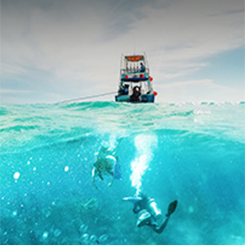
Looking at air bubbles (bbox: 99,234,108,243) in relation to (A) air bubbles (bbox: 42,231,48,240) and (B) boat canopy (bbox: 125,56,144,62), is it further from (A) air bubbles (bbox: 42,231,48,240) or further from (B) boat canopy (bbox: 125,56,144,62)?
(B) boat canopy (bbox: 125,56,144,62)

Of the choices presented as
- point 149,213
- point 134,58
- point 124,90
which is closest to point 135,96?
point 124,90

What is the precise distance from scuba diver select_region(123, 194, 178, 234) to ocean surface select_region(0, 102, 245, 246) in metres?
1.99

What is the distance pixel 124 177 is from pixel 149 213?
968 centimetres

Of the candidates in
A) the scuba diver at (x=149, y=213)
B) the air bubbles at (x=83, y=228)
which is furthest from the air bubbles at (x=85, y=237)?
the scuba diver at (x=149, y=213)

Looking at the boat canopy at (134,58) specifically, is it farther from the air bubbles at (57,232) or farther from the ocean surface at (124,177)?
the air bubbles at (57,232)

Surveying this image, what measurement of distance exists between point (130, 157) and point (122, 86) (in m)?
10.7

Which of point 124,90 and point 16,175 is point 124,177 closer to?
point 124,90

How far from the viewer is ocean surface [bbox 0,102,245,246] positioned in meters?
9.70

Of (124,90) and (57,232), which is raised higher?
(124,90)

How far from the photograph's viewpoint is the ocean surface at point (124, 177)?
31.8 feet

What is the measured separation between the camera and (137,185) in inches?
692

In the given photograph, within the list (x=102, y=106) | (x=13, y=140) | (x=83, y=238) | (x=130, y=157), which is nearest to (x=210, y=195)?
(x=130, y=157)

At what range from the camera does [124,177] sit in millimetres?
17062

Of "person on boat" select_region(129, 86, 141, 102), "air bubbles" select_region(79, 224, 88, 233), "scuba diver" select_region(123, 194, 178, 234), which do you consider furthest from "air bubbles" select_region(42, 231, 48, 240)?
"person on boat" select_region(129, 86, 141, 102)
